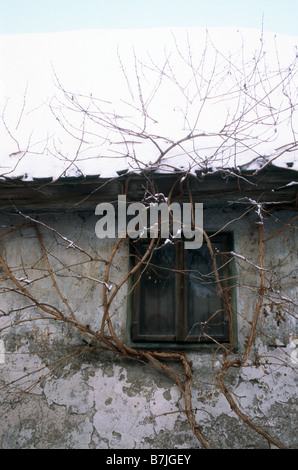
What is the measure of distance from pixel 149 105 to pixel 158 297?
82.8 inches

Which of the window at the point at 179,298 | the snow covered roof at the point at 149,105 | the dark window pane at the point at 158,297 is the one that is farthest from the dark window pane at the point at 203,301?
the snow covered roof at the point at 149,105

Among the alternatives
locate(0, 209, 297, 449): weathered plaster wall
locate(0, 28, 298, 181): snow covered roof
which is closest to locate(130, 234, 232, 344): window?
locate(0, 209, 297, 449): weathered plaster wall

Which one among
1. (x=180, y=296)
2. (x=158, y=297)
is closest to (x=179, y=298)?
(x=180, y=296)

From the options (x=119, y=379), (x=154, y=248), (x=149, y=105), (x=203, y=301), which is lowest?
(x=119, y=379)

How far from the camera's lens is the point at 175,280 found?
3529mm

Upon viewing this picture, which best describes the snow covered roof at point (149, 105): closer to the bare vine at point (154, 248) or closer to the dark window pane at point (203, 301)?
the bare vine at point (154, 248)

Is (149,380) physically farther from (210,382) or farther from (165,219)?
(165,219)

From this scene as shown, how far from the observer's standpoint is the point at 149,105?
4.47m

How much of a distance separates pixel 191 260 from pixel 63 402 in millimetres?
1502

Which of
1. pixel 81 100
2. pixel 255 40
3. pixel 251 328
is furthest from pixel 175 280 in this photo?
pixel 255 40

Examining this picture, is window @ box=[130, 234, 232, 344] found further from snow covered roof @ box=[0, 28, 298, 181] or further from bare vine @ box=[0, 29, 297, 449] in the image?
snow covered roof @ box=[0, 28, 298, 181]

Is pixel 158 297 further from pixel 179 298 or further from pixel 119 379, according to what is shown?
pixel 119 379

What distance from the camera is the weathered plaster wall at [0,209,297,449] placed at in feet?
9.97

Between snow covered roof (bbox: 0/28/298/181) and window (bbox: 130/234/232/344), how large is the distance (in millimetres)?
773
